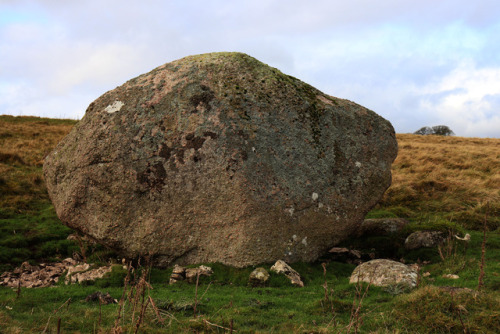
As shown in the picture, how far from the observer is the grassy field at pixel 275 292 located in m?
5.92

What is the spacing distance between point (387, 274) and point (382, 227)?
17.4ft

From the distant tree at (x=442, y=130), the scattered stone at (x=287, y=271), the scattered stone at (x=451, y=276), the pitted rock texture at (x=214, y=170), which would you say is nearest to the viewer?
the scattered stone at (x=451, y=276)

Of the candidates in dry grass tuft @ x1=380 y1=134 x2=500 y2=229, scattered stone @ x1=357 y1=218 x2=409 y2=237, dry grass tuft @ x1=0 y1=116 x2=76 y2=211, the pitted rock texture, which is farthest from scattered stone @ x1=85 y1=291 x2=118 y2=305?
dry grass tuft @ x1=380 y1=134 x2=500 y2=229

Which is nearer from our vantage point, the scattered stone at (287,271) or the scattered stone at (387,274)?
the scattered stone at (387,274)

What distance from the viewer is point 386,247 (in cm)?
1303

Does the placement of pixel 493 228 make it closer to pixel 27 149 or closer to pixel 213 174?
pixel 213 174

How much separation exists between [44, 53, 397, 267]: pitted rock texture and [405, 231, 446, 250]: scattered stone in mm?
1692

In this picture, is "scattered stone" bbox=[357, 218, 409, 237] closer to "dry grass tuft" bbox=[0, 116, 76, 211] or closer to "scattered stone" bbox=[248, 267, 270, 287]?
"scattered stone" bbox=[248, 267, 270, 287]

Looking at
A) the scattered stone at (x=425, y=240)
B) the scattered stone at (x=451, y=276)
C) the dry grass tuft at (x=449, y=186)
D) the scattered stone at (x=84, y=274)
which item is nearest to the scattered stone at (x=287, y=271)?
the scattered stone at (x=451, y=276)

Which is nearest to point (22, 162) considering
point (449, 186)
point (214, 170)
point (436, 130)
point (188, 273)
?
point (214, 170)

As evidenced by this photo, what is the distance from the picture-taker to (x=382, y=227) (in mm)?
13961

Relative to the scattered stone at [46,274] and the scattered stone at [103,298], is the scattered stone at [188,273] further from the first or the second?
the scattered stone at [103,298]

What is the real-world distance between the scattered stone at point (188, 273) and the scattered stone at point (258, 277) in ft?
3.29

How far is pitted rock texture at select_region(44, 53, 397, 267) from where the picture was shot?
34.1ft
